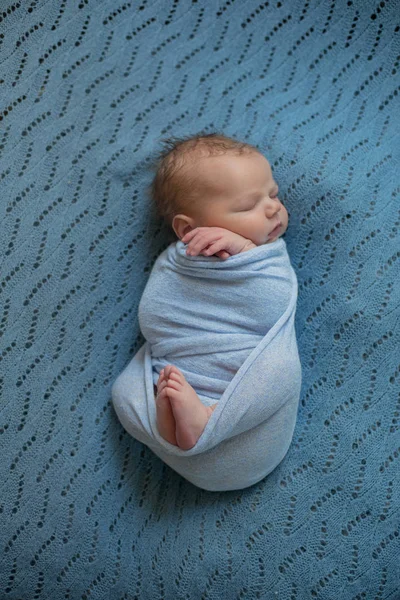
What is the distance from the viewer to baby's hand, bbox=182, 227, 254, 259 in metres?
1.00

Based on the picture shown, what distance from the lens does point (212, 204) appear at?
1037 millimetres

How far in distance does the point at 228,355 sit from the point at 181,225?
0.80ft

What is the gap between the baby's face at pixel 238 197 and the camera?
1.02m

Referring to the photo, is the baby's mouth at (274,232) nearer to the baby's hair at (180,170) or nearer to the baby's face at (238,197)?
the baby's face at (238,197)

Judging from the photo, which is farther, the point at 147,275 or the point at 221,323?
the point at 147,275

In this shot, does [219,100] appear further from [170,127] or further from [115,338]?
[115,338]

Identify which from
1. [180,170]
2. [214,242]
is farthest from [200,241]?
[180,170]

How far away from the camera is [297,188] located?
1.13m

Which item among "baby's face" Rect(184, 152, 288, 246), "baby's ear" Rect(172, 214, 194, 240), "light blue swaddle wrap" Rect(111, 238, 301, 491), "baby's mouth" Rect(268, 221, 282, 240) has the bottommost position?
"light blue swaddle wrap" Rect(111, 238, 301, 491)

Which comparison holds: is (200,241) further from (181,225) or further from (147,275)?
(147,275)

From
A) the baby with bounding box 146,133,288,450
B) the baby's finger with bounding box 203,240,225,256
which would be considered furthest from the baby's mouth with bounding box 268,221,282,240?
the baby's finger with bounding box 203,240,225,256

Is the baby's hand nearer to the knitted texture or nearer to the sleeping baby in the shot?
the sleeping baby

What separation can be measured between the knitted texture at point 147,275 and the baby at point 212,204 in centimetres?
10

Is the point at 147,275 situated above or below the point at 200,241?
below
